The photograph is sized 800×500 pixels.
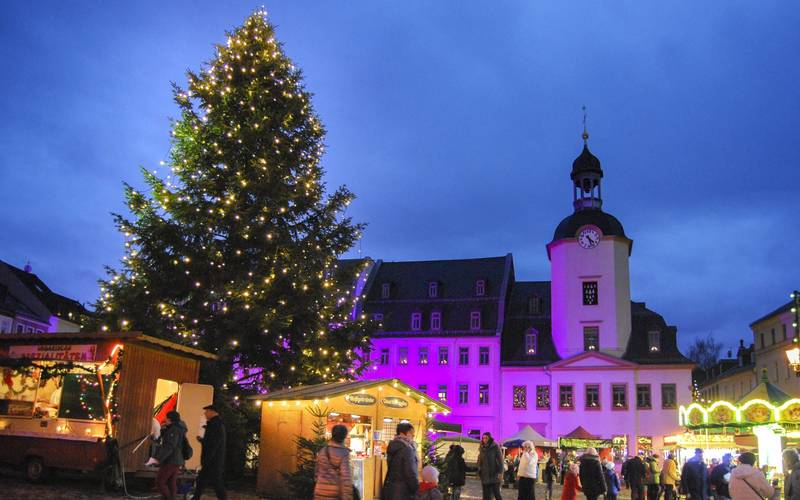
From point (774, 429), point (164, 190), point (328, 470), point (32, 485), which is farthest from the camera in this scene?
point (774, 429)

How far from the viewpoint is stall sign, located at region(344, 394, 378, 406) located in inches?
645

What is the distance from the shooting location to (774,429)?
23688 millimetres

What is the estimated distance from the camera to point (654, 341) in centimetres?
4794

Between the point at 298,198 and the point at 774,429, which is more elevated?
the point at 298,198

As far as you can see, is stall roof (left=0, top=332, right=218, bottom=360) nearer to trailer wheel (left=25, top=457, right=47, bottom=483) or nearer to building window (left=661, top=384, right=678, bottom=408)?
trailer wheel (left=25, top=457, right=47, bottom=483)

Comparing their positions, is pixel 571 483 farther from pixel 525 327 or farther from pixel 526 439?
pixel 525 327

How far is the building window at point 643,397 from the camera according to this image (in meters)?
46.5

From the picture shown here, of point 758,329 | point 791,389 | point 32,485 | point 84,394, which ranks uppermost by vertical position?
point 758,329

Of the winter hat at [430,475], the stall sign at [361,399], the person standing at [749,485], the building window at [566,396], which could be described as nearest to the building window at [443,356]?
the building window at [566,396]

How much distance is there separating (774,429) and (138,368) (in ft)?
64.9

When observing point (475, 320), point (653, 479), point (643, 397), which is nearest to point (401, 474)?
point (653, 479)

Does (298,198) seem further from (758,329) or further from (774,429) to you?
(758,329)

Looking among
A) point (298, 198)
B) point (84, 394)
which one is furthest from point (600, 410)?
point (84, 394)

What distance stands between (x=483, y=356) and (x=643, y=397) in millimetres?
10743
